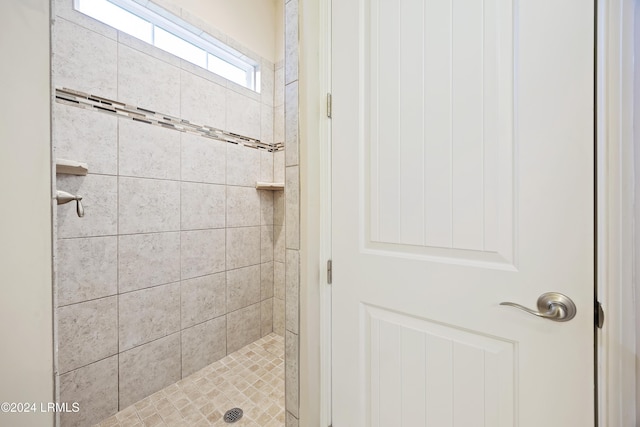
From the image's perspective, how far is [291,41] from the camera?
1.03 m

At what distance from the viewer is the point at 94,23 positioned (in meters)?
1.36

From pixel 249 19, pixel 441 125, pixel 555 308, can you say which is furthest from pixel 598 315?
pixel 249 19

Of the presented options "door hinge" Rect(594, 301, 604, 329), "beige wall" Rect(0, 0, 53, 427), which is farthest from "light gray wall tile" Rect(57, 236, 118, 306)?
"door hinge" Rect(594, 301, 604, 329)

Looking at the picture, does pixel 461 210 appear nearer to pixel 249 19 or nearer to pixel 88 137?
pixel 88 137

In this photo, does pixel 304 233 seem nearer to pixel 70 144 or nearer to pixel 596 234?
pixel 596 234

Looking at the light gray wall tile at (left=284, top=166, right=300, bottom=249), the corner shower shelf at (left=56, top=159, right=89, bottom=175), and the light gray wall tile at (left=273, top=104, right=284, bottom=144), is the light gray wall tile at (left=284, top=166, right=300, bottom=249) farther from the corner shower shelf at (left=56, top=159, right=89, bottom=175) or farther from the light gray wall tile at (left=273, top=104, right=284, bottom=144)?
the light gray wall tile at (left=273, top=104, right=284, bottom=144)

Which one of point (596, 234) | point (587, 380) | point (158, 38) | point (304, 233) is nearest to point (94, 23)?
point (158, 38)

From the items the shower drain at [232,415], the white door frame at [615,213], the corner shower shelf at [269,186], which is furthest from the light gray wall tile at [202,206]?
the white door frame at [615,213]

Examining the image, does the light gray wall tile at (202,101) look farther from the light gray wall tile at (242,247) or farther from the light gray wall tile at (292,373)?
the light gray wall tile at (292,373)

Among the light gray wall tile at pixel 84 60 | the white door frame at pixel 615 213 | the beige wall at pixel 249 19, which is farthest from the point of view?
the beige wall at pixel 249 19

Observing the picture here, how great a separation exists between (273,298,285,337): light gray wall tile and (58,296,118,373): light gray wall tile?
1.22 meters

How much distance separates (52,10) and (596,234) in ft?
3.97

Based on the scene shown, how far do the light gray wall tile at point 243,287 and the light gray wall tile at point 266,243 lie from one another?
119 mm

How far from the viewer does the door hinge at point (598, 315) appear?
562 mm
